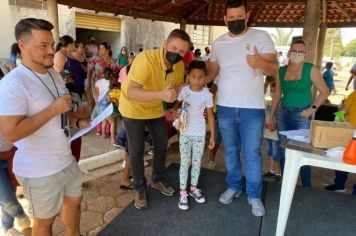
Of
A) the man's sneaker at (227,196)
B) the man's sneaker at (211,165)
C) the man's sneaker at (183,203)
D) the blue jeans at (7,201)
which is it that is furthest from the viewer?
the man's sneaker at (211,165)

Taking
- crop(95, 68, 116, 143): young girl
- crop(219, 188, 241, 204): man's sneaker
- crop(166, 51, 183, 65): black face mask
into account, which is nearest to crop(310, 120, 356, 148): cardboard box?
crop(219, 188, 241, 204): man's sneaker

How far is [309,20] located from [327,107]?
5.31ft

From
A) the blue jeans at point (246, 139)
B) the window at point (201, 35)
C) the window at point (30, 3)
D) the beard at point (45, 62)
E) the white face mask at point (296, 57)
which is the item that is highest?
the window at point (201, 35)

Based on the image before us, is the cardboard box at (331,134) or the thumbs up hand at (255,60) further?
the thumbs up hand at (255,60)

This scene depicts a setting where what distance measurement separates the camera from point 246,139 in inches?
109

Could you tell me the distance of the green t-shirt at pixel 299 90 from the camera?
3203 mm

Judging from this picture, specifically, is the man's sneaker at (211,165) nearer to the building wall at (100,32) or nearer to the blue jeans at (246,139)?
the blue jeans at (246,139)

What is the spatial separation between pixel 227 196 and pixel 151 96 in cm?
138

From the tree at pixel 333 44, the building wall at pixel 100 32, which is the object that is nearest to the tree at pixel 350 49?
the tree at pixel 333 44

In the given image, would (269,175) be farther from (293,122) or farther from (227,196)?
(227,196)

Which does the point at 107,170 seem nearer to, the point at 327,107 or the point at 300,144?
the point at 300,144

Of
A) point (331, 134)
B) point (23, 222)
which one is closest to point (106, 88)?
point (23, 222)

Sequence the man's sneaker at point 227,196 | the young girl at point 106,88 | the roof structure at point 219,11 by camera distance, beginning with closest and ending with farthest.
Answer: the man's sneaker at point 227,196
the young girl at point 106,88
the roof structure at point 219,11

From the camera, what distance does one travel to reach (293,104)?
3.27 meters
